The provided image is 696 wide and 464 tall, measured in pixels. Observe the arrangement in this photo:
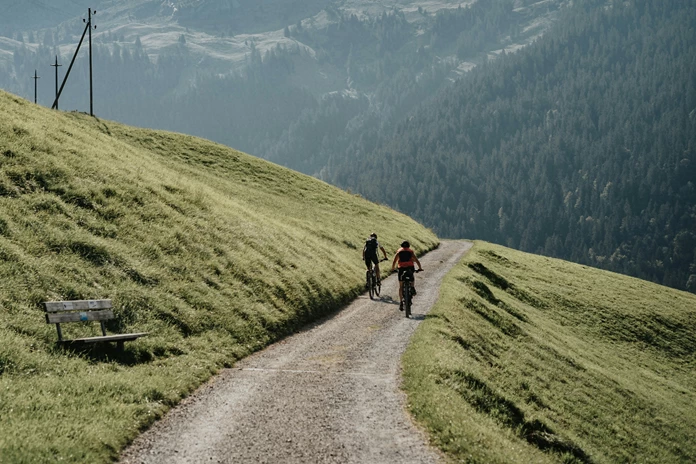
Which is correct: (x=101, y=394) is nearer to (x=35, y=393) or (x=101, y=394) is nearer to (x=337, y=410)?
(x=35, y=393)

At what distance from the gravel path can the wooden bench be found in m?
2.93

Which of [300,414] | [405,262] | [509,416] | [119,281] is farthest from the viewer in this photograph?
[405,262]

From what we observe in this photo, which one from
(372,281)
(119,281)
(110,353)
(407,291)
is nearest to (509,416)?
(407,291)

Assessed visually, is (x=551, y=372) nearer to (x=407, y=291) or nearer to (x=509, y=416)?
(x=407, y=291)

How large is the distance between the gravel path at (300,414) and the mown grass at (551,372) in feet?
2.70

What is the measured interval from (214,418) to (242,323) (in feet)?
30.2

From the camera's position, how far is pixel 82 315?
17.5 m

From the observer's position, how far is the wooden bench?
16844 mm

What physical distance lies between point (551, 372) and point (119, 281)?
20.0m

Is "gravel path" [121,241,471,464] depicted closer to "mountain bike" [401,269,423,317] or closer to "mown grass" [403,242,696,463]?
"mown grass" [403,242,696,463]

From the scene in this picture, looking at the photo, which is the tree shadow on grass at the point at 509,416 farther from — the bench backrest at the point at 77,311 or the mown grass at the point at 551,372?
the bench backrest at the point at 77,311

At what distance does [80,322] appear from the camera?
1906 centimetres

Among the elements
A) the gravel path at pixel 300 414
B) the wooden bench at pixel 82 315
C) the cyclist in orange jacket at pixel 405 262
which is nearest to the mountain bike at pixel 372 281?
the cyclist in orange jacket at pixel 405 262

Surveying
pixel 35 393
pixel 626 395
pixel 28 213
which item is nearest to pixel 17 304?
pixel 35 393
